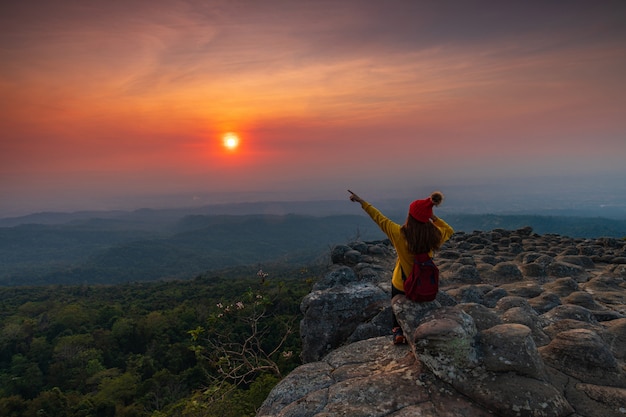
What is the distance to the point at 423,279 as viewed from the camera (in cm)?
638

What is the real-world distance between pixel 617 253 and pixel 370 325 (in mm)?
13828

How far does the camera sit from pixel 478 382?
5.00 m

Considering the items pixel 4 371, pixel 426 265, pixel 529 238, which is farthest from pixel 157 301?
pixel 426 265

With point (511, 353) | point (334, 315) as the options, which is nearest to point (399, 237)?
point (511, 353)

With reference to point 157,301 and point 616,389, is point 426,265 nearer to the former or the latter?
point 616,389

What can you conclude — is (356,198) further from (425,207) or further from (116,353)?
(116,353)

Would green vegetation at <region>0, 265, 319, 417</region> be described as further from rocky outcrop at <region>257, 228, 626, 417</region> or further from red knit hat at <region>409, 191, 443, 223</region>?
red knit hat at <region>409, 191, 443, 223</region>

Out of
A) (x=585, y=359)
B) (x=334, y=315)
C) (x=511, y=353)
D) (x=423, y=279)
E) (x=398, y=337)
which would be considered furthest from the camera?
(x=334, y=315)

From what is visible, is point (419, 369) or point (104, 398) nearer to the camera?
point (419, 369)

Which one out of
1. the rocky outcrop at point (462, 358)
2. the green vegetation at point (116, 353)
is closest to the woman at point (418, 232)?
the rocky outcrop at point (462, 358)

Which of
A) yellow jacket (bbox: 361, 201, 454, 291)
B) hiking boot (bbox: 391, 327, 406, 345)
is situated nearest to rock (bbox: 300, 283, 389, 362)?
hiking boot (bbox: 391, 327, 406, 345)

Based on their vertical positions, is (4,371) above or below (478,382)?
below

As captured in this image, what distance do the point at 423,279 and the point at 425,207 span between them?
1.38m

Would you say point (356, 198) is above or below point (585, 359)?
above
